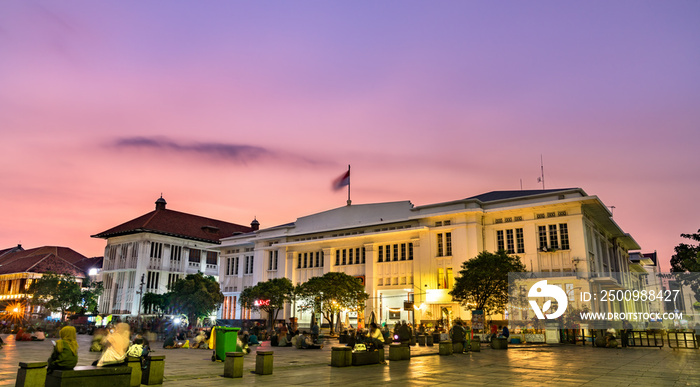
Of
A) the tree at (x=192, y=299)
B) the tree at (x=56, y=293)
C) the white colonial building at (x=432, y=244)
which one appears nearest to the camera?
the white colonial building at (x=432, y=244)

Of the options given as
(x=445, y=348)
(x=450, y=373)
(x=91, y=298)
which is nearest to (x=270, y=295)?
(x=445, y=348)

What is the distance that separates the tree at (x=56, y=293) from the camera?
60.9 metres

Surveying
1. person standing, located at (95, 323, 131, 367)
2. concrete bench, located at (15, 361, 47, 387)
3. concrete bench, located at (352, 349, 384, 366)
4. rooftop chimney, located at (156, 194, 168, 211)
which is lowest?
concrete bench, located at (352, 349, 384, 366)

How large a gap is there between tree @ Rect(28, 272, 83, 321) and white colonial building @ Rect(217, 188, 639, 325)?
769 inches

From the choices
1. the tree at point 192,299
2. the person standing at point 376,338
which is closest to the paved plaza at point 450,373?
the person standing at point 376,338

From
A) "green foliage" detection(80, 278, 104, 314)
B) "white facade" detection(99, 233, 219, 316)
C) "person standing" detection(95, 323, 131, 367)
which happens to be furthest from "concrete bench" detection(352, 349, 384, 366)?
"green foliage" detection(80, 278, 104, 314)

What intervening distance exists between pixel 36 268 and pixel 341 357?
80466 millimetres

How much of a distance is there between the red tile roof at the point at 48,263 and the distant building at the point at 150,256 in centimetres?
897

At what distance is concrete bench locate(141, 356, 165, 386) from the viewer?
11922mm

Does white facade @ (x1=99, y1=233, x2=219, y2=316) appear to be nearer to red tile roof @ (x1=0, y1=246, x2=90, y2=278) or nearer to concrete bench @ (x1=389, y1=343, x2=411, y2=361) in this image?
red tile roof @ (x1=0, y1=246, x2=90, y2=278)

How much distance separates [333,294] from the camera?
144 ft

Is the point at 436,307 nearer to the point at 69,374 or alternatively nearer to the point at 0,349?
the point at 0,349

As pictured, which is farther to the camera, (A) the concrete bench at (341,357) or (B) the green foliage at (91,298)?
(B) the green foliage at (91,298)

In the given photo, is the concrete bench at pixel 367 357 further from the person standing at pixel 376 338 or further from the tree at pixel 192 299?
the tree at pixel 192 299
